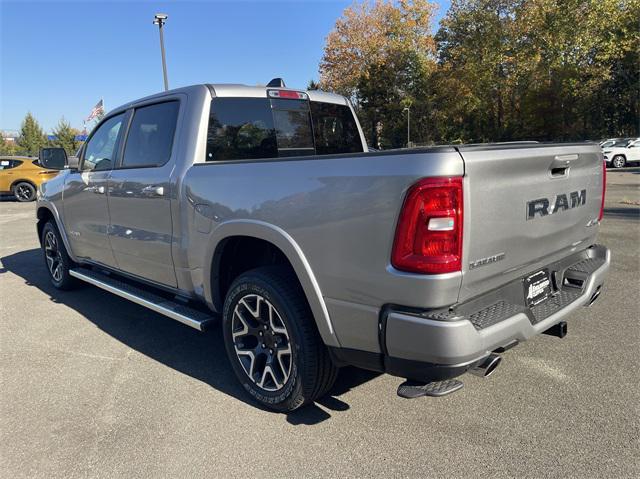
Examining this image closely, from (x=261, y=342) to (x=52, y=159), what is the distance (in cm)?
356

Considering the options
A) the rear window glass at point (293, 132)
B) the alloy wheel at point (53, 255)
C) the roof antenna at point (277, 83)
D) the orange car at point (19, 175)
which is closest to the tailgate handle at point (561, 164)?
the rear window glass at point (293, 132)

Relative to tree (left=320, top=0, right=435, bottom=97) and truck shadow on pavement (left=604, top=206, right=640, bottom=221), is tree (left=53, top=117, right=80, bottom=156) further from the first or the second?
truck shadow on pavement (left=604, top=206, right=640, bottom=221)

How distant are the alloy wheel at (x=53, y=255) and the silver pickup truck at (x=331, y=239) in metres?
1.76

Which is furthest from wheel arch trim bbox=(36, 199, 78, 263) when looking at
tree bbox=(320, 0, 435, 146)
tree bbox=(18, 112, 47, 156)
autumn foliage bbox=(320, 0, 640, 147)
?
tree bbox=(18, 112, 47, 156)

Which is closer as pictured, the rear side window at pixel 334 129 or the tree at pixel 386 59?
the rear side window at pixel 334 129

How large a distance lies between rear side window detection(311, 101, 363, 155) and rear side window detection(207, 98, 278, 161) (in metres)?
0.49

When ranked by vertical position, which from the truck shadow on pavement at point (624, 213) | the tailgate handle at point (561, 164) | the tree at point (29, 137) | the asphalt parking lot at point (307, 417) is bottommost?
the asphalt parking lot at point (307, 417)

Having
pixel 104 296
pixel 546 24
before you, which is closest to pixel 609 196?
pixel 104 296

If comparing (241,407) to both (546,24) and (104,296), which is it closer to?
(104,296)

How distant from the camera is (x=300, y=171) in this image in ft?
8.10

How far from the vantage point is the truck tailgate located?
6.93 ft

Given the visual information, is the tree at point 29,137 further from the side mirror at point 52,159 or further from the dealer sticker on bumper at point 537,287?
the dealer sticker on bumper at point 537,287

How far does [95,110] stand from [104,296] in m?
20.2

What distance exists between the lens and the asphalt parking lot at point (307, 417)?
2.37 meters
